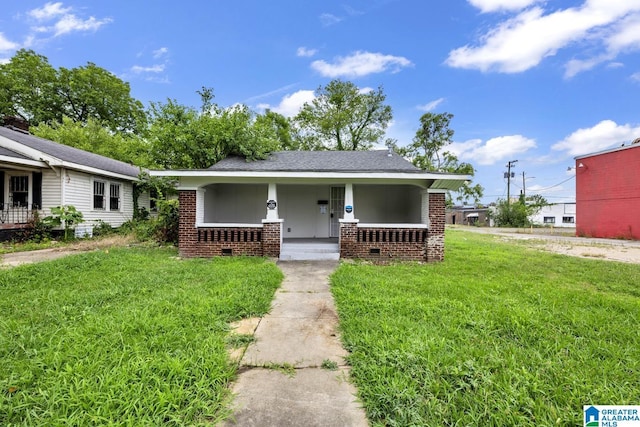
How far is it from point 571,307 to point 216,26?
46.0 ft

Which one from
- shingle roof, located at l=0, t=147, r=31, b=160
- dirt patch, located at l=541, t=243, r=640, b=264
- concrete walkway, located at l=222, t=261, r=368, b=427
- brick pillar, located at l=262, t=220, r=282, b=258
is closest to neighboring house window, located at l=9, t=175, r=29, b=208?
shingle roof, located at l=0, t=147, r=31, b=160

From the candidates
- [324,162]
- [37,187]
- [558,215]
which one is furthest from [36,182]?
[558,215]

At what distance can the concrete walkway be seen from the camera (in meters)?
1.95

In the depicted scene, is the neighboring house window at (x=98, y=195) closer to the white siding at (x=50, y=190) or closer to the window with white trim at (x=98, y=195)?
the window with white trim at (x=98, y=195)

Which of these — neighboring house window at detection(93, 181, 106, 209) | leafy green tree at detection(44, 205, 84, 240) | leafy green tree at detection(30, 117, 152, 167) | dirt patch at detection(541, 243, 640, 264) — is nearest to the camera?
dirt patch at detection(541, 243, 640, 264)

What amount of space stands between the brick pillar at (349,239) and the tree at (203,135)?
4.18 meters

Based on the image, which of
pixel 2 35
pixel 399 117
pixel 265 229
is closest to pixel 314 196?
pixel 265 229

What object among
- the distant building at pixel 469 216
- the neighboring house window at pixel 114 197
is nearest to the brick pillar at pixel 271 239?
the neighboring house window at pixel 114 197

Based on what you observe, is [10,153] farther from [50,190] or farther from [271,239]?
[271,239]

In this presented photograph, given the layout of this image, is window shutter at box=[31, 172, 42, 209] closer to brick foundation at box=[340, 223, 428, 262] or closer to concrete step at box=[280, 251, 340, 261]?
concrete step at box=[280, 251, 340, 261]

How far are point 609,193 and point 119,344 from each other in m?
24.5

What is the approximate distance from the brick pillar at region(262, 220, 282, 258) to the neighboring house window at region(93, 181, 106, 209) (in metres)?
9.38

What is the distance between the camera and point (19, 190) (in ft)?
35.3

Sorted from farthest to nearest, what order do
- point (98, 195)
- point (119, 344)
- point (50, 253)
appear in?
point (98, 195), point (50, 253), point (119, 344)
